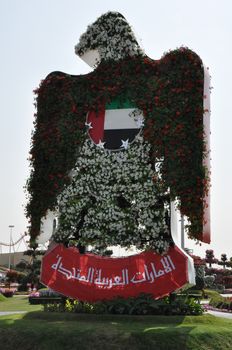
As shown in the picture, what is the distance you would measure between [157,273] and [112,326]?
305 centimetres

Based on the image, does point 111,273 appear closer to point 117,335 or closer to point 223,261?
point 117,335

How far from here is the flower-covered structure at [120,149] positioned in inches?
606

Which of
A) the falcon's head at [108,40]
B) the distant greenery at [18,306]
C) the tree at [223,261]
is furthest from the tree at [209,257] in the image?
the falcon's head at [108,40]

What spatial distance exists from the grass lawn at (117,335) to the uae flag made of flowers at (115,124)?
17.8 feet

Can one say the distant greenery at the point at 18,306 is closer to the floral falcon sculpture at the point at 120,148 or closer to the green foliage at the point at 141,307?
the floral falcon sculpture at the point at 120,148

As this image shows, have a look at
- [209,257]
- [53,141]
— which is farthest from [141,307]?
[209,257]

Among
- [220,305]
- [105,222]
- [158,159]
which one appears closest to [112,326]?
[105,222]

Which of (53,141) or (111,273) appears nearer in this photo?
(111,273)

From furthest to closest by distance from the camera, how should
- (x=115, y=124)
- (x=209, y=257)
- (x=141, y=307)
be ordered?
(x=209, y=257), (x=115, y=124), (x=141, y=307)

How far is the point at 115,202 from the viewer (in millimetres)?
15945

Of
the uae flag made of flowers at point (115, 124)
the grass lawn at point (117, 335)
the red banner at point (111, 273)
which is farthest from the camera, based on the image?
the uae flag made of flowers at point (115, 124)

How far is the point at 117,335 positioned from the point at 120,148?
6276mm

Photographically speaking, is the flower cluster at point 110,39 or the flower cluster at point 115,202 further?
the flower cluster at point 110,39

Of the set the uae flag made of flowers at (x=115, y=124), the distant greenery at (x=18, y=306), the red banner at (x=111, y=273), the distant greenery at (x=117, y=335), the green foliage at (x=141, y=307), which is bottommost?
the distant greenery at (x=18, y=306)
